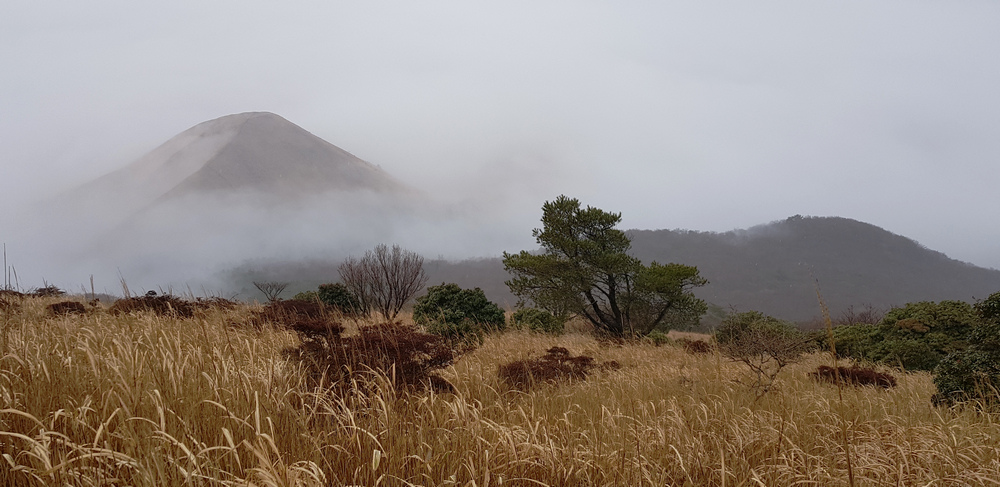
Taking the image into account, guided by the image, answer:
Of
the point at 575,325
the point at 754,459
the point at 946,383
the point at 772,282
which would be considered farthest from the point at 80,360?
the point at 772,282

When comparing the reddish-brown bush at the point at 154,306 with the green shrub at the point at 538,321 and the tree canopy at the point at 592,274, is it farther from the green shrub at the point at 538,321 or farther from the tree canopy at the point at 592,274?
the tree canopy at the point at 592,274

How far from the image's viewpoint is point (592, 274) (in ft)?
59.2

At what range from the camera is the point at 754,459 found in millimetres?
3828

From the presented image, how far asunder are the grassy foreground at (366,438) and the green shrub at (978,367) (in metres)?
0.58

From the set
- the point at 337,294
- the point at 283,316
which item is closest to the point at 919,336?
the point at 283,316

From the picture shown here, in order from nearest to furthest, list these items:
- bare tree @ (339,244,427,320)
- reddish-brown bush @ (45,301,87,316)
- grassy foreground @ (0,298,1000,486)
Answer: grassy foreground @ (0,298,1000,486) < reddish-brown bush @ (45,301,87,316) < bare tree @ (339,244,427,320)

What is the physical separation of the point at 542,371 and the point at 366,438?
4.26 m

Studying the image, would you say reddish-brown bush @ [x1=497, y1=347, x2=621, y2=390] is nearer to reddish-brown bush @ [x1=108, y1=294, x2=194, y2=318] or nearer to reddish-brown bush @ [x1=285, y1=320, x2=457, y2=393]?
reddish-brown bush @ [x1=285, y1=320, x2=457, y2=393]

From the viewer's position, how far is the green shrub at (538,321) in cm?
1661

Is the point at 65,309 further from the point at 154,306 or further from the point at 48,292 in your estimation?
the point at 48,292

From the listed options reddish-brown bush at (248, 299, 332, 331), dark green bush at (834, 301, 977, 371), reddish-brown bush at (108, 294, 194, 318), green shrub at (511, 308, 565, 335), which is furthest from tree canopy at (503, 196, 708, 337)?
reddish-brown bush at (108, 294, 194, 318)

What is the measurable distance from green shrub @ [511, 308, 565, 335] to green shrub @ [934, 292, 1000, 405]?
1071cm

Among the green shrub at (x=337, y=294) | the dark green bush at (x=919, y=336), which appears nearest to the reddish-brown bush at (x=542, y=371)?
the dark green bush at (x=919, y=336)

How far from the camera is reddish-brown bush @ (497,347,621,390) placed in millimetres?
6539
